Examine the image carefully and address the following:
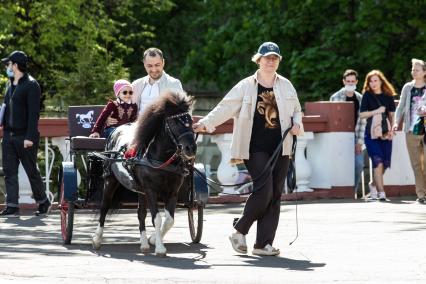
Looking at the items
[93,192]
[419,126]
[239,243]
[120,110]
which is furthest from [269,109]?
[419,126]

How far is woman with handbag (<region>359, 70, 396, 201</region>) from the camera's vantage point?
19922 mm

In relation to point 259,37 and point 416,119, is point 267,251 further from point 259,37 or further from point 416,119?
point 259,37

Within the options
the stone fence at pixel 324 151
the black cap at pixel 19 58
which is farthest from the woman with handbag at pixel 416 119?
the black cap at pixel 19 58

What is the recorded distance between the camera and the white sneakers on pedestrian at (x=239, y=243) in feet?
42.5

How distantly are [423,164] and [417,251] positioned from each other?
717cm

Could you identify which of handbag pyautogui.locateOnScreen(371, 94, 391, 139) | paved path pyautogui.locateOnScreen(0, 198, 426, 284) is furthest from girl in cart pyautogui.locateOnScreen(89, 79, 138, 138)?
handbag pyautogui.locateOnScreen(371, 94, 391, 139)

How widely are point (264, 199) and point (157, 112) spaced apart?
123 cm

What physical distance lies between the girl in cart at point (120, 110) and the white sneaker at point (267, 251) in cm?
231

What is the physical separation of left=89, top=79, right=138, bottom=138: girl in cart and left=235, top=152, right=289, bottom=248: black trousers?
1854mm

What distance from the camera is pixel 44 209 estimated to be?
59.0 feet

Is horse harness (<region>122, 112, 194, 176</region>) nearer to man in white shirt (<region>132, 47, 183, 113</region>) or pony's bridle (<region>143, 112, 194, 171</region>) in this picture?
pony's bridle (<region>143, 112, 194, 171</region>)

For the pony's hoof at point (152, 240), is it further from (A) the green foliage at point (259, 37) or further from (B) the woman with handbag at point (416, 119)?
(A) the green foliage at point (259, 37)

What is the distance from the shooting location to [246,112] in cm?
1295

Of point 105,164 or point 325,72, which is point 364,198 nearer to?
point 105,164
